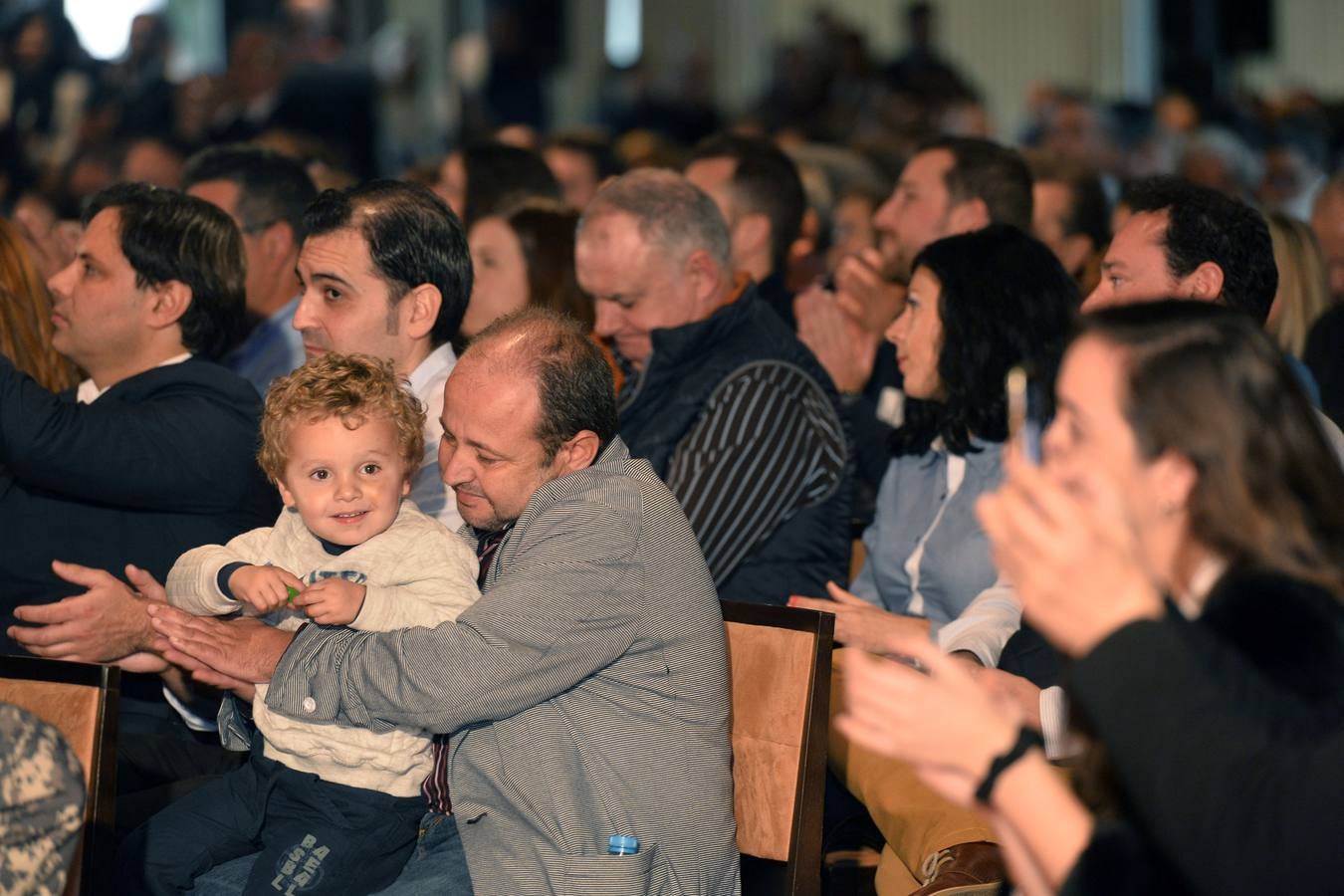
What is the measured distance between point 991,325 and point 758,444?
0.51 metres

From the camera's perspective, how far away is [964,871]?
247 centimetres

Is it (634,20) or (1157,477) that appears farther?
(634,20)

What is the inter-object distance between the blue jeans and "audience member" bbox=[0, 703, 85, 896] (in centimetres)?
78

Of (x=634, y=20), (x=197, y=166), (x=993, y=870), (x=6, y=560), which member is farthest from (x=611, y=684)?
(x=634, y=20)

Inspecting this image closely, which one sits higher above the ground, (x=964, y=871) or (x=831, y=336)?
(x=831, y=336)

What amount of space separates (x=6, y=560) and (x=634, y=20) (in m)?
11.7

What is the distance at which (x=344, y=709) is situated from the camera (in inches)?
89.8

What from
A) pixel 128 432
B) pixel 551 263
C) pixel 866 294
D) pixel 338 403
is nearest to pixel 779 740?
pixel 338 403

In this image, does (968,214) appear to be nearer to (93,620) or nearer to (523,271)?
(523,271)

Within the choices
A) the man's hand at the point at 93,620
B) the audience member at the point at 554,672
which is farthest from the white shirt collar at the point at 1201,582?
the man's hand at the point at 93,620

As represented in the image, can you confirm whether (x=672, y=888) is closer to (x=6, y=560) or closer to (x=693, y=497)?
(x=693, y=497)

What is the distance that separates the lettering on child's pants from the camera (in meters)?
2.35

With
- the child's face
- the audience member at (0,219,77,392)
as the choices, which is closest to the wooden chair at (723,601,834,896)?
the child's face

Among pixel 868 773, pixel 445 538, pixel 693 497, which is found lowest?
pixel 868 773
